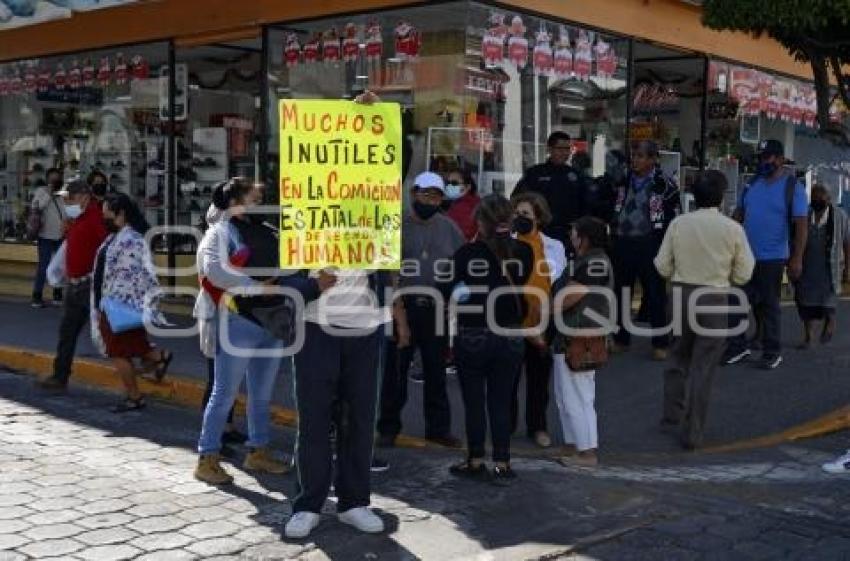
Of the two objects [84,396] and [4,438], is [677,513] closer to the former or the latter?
[4,438]

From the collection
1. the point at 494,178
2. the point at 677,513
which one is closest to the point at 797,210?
the point at 494,178

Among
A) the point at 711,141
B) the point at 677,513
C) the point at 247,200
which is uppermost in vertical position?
the point at 711,141

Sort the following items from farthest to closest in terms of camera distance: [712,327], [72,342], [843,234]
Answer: [843,234] → [72,342] → [712,327]

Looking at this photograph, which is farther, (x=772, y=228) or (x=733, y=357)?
(x=733, y=357)

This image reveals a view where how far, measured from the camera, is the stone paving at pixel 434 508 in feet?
16.6

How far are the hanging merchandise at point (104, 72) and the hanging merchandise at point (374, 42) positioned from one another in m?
4.86

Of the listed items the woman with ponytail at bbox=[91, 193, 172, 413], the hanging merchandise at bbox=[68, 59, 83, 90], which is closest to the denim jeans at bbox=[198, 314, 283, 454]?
the woman with ponytail at bbox=[91, 193, 172, 413]

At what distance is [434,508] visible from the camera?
5703 mm

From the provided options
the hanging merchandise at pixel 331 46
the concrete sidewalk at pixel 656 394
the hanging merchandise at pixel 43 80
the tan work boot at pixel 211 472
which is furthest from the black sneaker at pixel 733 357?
the hanging merchandise at pixel 43 80

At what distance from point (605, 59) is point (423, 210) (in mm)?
6105

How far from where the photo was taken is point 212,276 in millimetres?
5883

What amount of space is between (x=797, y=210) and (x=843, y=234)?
2.13 m

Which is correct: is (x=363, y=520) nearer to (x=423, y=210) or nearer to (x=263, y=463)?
(x=263, y=463)

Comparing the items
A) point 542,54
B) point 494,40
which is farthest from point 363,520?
point 542,54
